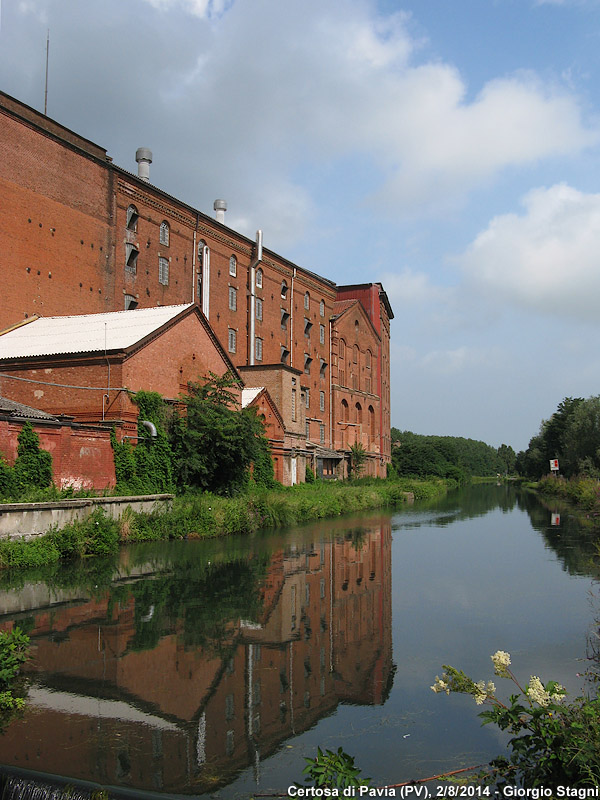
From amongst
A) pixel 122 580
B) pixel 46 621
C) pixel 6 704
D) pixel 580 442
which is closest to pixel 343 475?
pixel 580 442

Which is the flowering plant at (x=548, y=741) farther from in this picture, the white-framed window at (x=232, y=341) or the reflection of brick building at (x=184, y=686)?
the white-framed window at (x=232, y=341)

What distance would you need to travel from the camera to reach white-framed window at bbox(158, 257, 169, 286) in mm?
33469

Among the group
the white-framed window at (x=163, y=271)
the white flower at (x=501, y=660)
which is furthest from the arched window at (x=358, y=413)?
the white flower at (x=501, y=660)

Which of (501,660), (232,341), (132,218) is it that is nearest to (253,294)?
(232,341)

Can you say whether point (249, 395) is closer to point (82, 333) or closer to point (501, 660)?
point (82, 333)

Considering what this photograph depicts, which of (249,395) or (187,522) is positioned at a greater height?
(249,395)

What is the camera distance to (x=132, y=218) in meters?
32.1

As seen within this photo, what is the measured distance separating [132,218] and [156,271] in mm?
2720

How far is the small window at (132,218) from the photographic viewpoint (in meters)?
31.8

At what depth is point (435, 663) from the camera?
771 cm

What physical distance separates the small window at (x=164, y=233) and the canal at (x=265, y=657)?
71.0 ft

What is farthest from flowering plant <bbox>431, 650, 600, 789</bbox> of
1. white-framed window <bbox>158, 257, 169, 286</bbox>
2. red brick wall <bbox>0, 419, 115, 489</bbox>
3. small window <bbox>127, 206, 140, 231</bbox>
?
white-framed window <bbox>158, 257, 169, 286</bbox>

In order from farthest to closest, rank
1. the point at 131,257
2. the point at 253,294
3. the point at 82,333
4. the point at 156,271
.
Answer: the point at 253,294
the point at 156,271
the point at 131,257
the point at 82,333

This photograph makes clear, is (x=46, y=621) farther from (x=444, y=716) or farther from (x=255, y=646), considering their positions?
(x=444, y=716)
